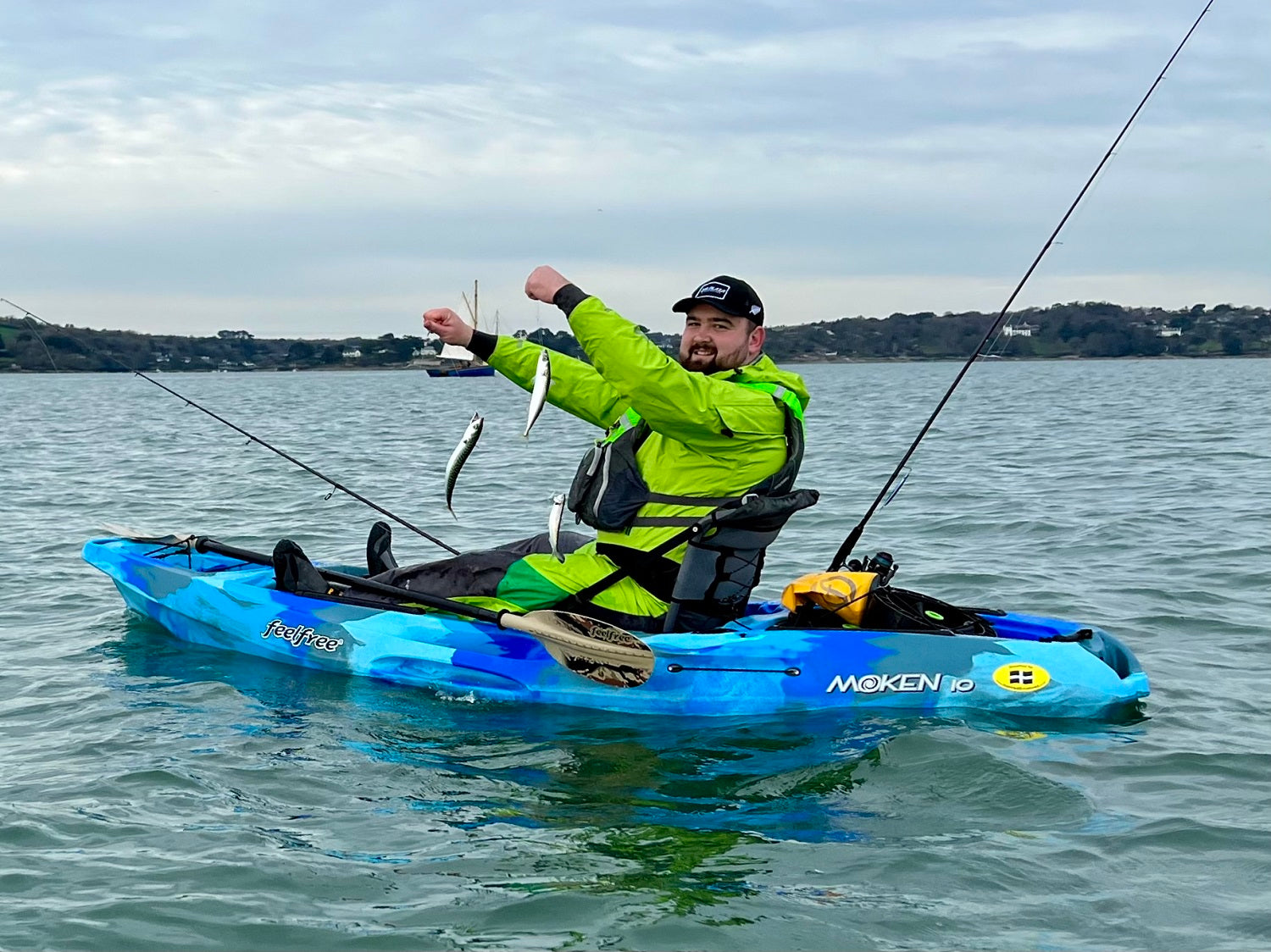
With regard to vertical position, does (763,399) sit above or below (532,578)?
above

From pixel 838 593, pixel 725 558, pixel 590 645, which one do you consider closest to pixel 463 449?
pixel 590 645

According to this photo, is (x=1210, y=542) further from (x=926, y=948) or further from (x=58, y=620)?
(x=58, y=620)

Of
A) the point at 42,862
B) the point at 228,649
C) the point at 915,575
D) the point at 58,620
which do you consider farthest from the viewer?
the point at 915,575

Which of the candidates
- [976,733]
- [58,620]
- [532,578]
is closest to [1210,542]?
[976,733]

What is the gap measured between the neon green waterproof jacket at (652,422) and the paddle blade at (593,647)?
0.25 metres

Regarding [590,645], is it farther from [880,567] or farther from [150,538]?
[150,538]

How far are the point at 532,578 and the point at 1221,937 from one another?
3604 millimetres

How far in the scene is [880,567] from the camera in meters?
6.57

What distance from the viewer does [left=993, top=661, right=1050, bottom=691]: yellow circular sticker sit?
19.9 ft

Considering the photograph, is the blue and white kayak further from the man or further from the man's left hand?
the man's left hand

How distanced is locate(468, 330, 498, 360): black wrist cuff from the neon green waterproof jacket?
0.03 meters

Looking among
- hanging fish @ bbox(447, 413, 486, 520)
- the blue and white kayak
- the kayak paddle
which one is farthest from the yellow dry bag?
hanging fish @ bbox(447, 413, 486, 520)

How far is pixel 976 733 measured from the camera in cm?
577

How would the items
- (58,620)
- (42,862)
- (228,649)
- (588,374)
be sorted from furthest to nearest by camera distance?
(58,620) → (228,649) → (588,374) → (42,862)
